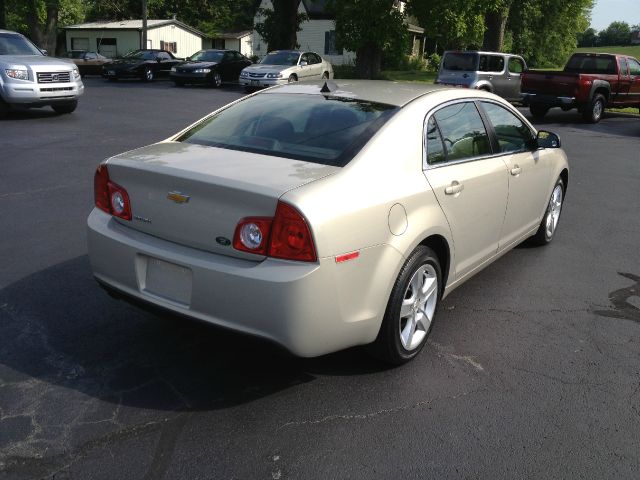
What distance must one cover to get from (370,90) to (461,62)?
55.4 ft

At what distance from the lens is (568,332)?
4.44m

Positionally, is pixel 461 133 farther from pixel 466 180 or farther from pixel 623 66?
pixel 623 66

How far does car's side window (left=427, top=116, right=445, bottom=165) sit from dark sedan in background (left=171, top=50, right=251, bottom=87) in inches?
950

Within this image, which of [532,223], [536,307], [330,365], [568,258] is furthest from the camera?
[568,258]

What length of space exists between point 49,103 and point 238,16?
62.5 meters

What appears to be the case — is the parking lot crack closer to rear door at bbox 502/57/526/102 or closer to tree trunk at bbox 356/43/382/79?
rear door at bbox 502/57/526/102

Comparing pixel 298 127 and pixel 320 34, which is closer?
pixel 298 127

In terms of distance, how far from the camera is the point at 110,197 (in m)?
3.77

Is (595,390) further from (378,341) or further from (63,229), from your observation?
(63,229)

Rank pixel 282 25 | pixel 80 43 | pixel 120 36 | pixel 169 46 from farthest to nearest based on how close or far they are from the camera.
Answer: pixel 169 46
pixel 80 43
pixel 120 36
pixel 282 25

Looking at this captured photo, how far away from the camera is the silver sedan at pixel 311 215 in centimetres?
312

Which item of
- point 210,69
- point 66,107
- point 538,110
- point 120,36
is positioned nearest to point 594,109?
point 538,110

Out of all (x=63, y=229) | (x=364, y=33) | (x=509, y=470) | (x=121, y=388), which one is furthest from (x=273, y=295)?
(x=364, y=33)

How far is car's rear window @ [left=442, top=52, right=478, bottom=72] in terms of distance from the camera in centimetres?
2006
